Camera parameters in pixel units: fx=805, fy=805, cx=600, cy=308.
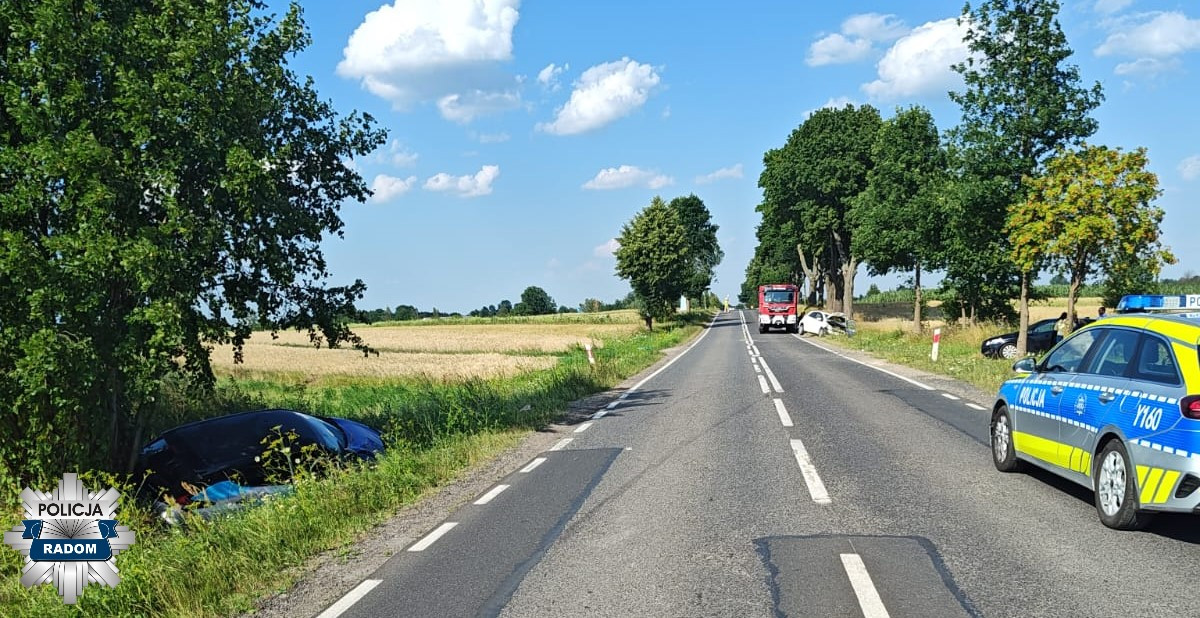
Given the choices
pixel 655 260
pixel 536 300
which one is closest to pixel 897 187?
pixel 655 260

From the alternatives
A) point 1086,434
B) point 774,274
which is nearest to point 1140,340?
point 1086,434

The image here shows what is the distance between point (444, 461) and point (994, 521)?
19.3 ft

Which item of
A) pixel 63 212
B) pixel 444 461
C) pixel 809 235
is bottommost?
pixel 444 461

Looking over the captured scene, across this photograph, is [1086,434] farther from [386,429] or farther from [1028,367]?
[386,429]

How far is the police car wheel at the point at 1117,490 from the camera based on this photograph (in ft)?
18.9

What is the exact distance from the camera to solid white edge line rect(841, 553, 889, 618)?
445cm

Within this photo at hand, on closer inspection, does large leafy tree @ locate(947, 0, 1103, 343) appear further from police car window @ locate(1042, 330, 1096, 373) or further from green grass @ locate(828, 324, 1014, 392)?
police car window @ locate(1042, 330, 1096, 373)

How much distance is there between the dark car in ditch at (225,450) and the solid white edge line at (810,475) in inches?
192

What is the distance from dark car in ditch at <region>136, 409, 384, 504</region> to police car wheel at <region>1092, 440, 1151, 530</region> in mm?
7057

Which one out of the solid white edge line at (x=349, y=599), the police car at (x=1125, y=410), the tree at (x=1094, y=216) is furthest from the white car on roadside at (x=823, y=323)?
the solid white edge line at (x=349, y=599)

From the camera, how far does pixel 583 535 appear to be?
6.25 metres

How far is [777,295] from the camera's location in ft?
175

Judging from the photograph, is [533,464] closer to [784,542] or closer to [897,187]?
[784,542]

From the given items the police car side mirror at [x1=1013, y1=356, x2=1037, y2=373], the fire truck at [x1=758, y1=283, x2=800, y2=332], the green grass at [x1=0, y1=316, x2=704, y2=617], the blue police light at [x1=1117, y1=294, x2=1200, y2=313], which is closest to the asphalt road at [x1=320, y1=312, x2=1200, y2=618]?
the green grass at [x1=0, y1=316, x2=704, y2=617]
